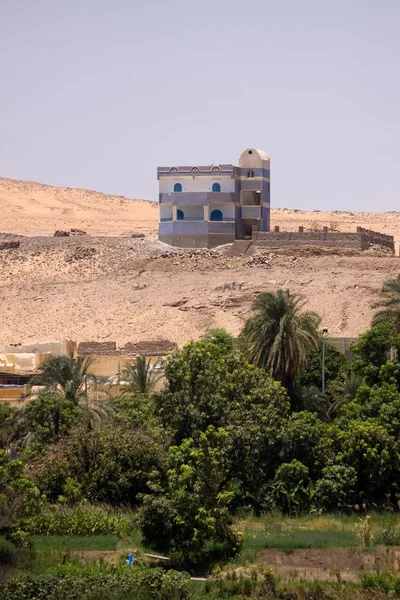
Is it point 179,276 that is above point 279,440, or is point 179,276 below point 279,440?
above

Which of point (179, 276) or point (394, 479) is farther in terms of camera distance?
point (179, 276)

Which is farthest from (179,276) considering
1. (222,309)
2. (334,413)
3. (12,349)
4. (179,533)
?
(179,533)

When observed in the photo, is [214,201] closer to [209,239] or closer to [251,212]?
[209,239]

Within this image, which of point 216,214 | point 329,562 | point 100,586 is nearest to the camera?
point 100,586

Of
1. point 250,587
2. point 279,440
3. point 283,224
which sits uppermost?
point 283,224

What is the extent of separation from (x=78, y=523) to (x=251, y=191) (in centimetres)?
4062

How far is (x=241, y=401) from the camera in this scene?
33.9 m

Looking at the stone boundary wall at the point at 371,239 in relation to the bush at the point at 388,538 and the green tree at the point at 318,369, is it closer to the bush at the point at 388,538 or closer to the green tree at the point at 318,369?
the green tree at the point at 318,369

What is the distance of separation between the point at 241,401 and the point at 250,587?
8.65 m

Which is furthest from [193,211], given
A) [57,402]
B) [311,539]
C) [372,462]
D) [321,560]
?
[321,560]

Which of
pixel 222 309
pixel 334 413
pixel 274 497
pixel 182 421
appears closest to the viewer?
pixel 274 497

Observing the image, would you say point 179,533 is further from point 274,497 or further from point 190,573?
point 274,497

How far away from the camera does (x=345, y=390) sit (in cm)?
3847

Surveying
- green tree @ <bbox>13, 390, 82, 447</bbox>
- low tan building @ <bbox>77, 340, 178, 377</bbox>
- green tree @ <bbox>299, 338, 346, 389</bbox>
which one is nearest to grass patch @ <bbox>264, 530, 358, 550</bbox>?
green tree @ <bbox>13, 390, 82, 447</bbox>
